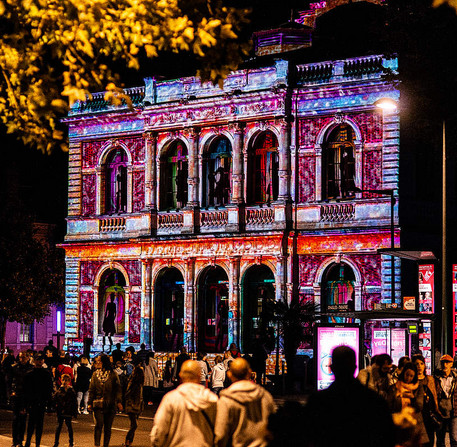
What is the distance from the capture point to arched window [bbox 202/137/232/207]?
4366cm

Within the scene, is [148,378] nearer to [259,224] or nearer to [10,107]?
[259,224]

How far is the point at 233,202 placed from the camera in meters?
42.7

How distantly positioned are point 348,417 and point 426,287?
63.6 ft

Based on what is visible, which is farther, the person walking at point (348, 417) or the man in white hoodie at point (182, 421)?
Answer: the man in white hoodie at point (182, 421)

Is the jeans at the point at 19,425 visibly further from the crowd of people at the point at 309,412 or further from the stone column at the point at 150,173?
the stone column at the point at 150,173

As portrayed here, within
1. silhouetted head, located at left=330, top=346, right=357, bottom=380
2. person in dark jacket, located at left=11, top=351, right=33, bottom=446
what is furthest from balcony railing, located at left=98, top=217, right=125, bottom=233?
silhouetted head, located at left=330, top=346, right=357, bottom=380

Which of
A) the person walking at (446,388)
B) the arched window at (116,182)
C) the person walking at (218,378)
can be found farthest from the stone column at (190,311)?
the person walking at (446,388)

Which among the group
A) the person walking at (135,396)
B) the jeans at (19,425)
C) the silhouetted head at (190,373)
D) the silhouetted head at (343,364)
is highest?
the silhouetted head at (343,364)

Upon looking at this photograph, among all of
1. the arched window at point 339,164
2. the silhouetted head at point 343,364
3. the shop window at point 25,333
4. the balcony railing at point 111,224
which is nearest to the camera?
the silhouetted head at point 343,364

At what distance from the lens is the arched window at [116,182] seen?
4647 cm

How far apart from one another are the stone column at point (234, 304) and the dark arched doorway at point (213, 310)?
0.88 metres

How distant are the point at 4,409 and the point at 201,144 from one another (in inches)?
584

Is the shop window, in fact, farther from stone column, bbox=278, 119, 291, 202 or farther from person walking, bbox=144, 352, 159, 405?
person walking, bbox=144, 352, 159, 405

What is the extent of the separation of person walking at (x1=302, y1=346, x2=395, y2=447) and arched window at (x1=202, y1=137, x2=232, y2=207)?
3416 centimetres
